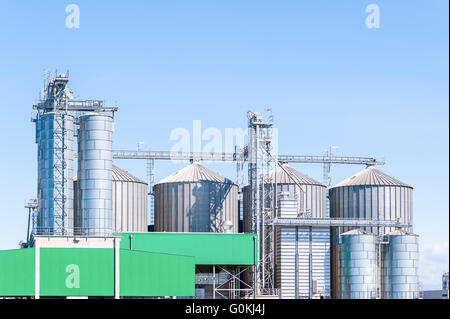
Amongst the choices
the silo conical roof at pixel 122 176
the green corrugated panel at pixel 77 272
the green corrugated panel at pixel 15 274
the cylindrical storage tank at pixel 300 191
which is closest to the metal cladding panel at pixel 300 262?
the cylindrical storage tank at pixel 300 191

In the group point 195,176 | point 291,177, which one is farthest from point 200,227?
point 291,177

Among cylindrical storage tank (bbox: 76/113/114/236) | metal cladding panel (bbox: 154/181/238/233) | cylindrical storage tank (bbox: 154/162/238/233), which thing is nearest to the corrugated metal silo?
cylindrical storage tank (bbox: 154/162/238/233)

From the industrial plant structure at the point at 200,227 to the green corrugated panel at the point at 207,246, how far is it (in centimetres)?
8

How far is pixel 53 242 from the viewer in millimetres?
51531

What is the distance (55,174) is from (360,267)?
79.4ft

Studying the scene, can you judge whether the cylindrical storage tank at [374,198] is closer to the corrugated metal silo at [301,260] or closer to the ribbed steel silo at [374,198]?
the ribbed steel silo at [374,198]

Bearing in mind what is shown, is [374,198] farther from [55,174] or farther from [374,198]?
[55,174]

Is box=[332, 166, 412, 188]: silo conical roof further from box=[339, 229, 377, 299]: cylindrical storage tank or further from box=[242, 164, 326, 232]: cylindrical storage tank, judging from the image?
box=[339, 229, 377, 299]: cylindrical storage tank

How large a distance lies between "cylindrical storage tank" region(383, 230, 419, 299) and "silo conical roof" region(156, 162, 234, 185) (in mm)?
15795

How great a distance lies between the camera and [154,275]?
5144 centimetres

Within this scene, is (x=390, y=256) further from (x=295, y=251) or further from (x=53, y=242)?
(x=53, y=242)

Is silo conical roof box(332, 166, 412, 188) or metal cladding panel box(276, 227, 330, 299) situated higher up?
silo conical roof box(332, 166, 412, 188)

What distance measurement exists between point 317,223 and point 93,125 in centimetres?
1908

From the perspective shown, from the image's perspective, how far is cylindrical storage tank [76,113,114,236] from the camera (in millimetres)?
55719
